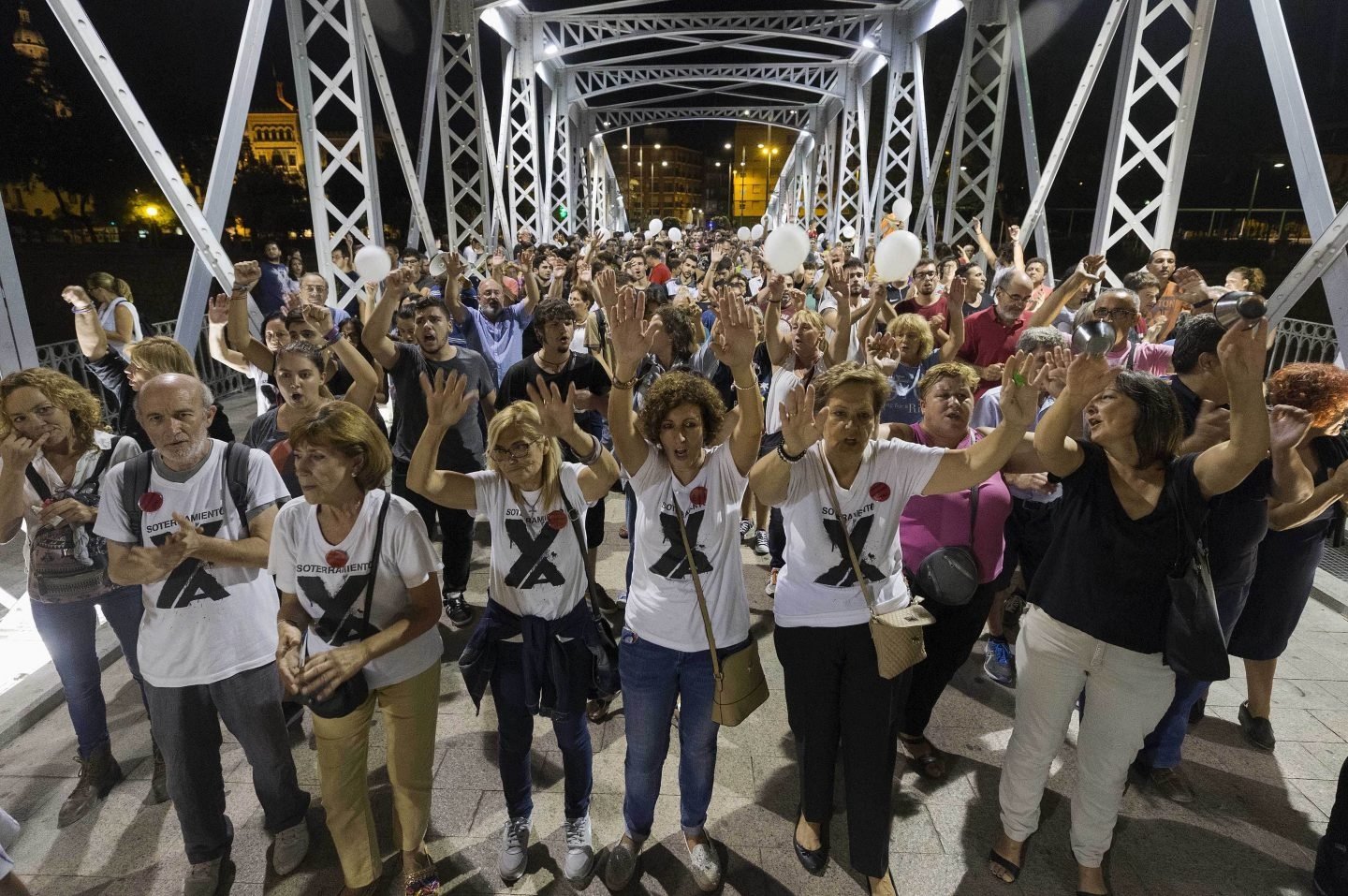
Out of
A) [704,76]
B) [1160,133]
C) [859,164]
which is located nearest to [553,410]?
[1160,133]

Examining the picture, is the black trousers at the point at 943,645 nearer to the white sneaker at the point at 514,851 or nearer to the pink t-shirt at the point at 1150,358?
the white sneaker at the point at 514,851

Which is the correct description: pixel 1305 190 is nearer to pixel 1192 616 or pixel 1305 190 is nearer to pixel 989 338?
pixel 989 338

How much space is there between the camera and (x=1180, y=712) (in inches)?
120

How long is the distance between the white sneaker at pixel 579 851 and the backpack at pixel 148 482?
64.0 inches

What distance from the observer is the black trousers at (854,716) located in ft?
8.17

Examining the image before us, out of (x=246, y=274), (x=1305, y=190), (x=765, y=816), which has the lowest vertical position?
(x=765, y=816)

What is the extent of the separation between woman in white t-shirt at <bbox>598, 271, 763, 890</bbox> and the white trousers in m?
1.06

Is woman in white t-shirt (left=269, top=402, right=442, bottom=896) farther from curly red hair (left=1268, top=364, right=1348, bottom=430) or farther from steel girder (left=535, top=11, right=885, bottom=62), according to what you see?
steel girder (left=535, top=11, right=885, bottom=62)

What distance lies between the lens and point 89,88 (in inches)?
1577

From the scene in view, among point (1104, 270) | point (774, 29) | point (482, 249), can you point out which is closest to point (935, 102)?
point (774, 29)

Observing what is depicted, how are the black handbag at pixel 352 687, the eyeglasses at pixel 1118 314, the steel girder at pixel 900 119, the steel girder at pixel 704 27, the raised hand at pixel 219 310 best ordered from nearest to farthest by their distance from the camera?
1. the black handbag at pixel 352 687
2. the eyeglasses at pixel 1118 314
3. the raised hand at pixel 219 310
4. the steel girder at pixel 900 119
5. the steel girder at pixel 704 27

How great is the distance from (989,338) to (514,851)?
4.37m

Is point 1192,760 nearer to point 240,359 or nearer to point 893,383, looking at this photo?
point 893,383

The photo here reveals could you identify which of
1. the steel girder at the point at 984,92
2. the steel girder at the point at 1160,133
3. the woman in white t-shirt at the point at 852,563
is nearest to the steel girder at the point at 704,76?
the steel girder at the point at 984,92
